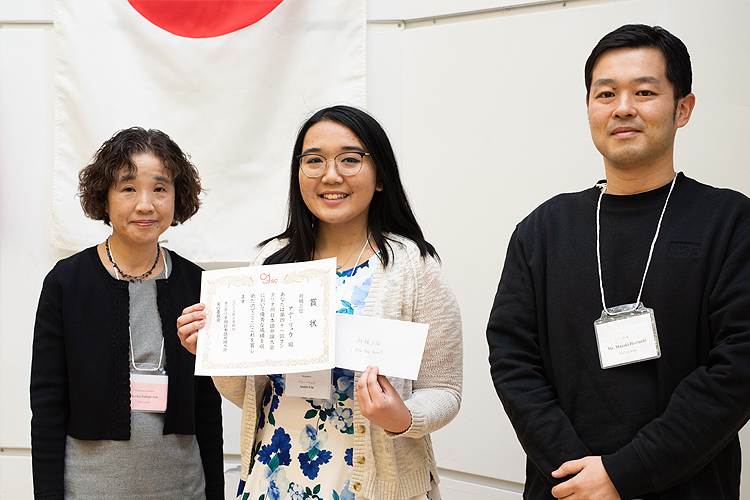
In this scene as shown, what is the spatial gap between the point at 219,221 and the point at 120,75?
0.82 metres

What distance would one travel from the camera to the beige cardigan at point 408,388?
4.87ft

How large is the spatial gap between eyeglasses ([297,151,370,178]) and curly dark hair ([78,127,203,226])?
54 centimetres

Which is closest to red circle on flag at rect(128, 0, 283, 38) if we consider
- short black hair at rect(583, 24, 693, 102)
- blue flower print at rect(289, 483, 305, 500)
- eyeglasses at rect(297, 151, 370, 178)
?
eyeglasses at rect(297, 151, 370, 178)

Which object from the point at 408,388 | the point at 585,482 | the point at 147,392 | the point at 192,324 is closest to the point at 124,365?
the point at 147,392

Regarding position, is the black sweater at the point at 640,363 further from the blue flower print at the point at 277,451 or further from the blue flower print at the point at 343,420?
the blue flower print at the point at 277,451

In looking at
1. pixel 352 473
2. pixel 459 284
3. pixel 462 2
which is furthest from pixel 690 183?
pixel 462 2

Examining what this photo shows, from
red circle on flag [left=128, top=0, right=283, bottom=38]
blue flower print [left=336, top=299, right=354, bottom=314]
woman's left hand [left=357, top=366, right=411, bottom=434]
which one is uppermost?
red circle on flag [left=128, top=0, right=283, bottom=38]

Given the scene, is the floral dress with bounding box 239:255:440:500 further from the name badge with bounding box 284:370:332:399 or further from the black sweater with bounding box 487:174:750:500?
the black sweater with bounding box 487:174:750:500

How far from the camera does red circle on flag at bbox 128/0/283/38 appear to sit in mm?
3016

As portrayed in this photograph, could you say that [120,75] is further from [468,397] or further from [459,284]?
[468,397]

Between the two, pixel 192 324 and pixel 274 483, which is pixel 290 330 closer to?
pixel 192 324

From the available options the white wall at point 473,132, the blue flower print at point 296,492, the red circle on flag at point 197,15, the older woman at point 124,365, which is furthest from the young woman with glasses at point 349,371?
the red circle on flag at point 197,15

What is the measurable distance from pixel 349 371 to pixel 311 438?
0.18 metres

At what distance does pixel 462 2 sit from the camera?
2.95m
